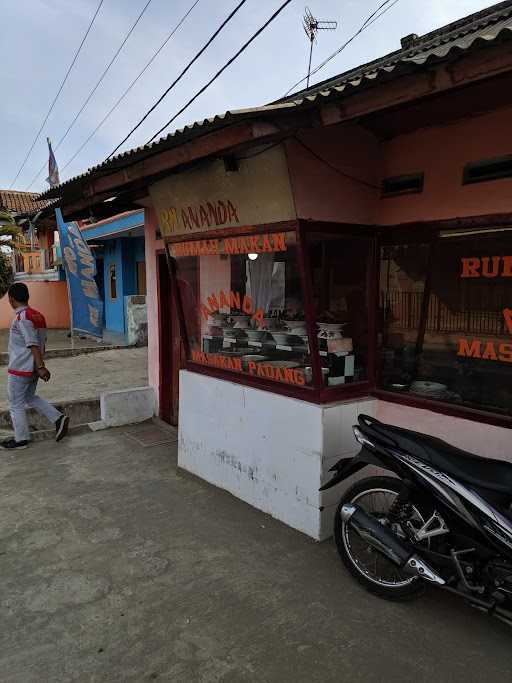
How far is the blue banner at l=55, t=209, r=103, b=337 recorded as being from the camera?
7.77m

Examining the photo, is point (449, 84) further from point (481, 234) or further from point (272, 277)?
point (272, 277)

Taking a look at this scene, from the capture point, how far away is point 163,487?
4.64 m

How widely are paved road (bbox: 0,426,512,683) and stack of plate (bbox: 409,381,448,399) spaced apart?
129 cm

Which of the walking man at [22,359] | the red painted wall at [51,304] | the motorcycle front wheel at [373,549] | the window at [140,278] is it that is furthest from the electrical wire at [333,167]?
the red painted wall at [51,304]

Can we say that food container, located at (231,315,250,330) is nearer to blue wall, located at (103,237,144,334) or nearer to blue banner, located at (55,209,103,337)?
blue banner, located at (55,209,103,337)

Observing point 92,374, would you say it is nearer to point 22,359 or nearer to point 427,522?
point 22,359

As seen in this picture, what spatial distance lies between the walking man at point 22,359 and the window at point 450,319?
391cm

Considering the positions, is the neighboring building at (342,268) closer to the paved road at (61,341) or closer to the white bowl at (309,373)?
the white bowl at (309,373)

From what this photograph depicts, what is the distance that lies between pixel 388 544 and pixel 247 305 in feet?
7.56

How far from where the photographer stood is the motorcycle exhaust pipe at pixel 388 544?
8.57 ft

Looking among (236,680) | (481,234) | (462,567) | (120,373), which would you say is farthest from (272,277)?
(120,373)

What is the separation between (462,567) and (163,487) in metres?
2.84

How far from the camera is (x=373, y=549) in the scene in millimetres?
2867

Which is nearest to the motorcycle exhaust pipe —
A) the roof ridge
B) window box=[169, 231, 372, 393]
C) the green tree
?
window box=[169, 231, 372, 393]
